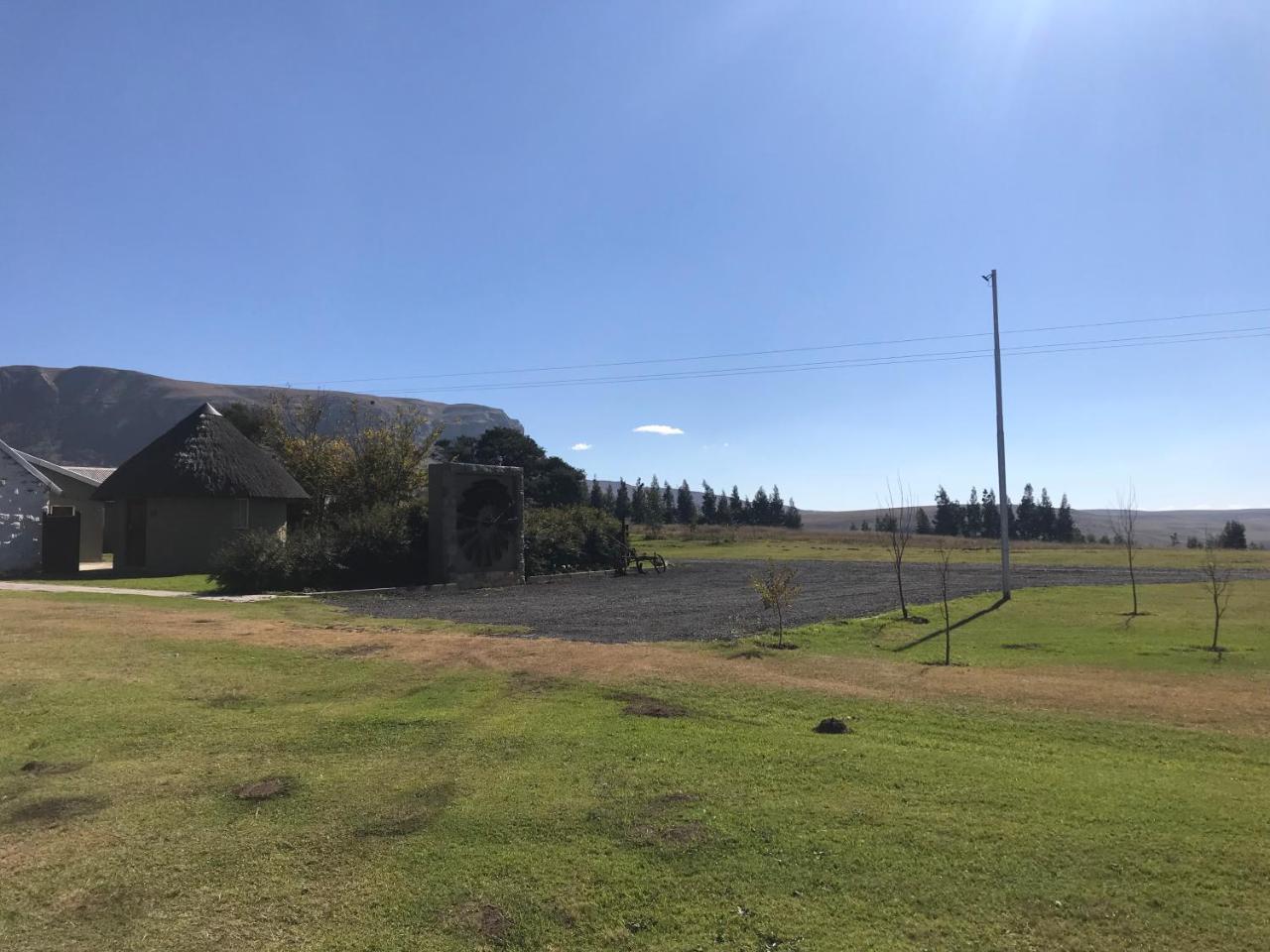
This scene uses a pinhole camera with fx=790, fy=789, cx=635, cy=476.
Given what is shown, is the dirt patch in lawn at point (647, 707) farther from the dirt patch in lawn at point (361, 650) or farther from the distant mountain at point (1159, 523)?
the distant mountain at point (1159, 523)

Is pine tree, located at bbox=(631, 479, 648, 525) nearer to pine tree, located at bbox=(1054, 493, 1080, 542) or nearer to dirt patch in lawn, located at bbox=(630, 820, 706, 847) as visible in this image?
pine tree, located at bbox=(1054, 493, 1080, 542)

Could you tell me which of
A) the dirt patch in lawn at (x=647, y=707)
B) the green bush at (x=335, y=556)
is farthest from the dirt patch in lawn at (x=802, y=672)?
the green bush at (x=335, y=556)

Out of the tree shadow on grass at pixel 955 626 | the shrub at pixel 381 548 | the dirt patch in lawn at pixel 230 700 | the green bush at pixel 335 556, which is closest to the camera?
the dirt patch in lawn at pixel 230 700

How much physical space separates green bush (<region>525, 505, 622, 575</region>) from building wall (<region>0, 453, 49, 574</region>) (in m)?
16.4

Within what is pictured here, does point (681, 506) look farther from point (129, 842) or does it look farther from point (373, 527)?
point (129, 842)

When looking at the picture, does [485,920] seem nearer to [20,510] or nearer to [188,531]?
[188,531]

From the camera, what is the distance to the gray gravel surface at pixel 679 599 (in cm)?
1614

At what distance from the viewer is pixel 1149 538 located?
110438mm

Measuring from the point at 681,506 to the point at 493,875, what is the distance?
107m

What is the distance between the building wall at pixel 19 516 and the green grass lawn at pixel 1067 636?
24.9m

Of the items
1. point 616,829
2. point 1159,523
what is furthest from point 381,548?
point 1159,523

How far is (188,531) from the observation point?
26562 mm

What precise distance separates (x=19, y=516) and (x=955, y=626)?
1130 inches

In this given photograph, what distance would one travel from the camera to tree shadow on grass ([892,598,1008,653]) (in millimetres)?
13883
